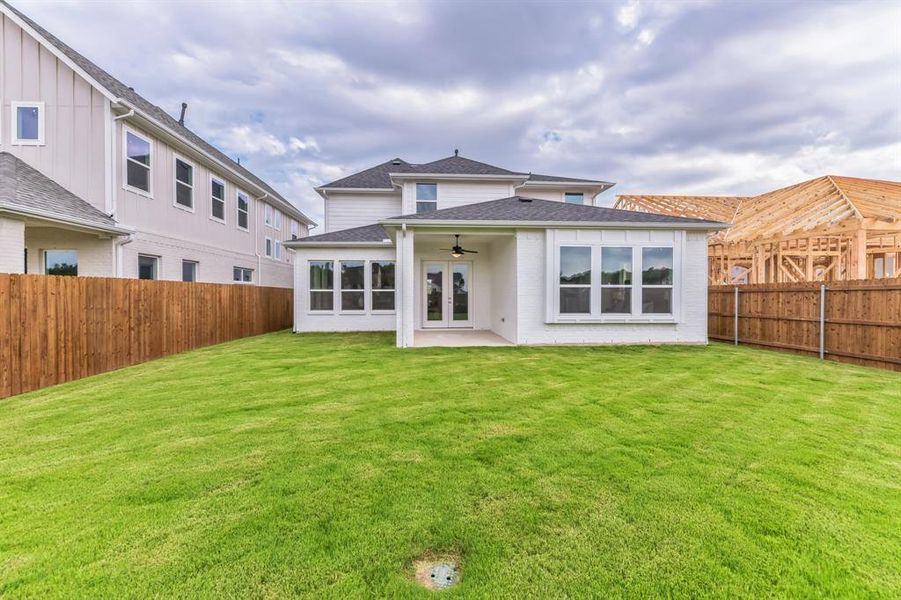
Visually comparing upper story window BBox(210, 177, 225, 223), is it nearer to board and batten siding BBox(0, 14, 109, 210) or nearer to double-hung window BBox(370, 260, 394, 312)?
board and batten siding BBox(0, 14, 109, 210)

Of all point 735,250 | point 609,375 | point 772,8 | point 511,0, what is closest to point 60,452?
point 609,375

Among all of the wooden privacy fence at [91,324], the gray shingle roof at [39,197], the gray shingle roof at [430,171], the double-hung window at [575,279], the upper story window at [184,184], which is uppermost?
the gray shingle roof at [430,171]

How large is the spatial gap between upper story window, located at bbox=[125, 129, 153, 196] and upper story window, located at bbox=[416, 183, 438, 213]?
7.90m

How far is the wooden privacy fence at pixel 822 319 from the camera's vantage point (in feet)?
23.1

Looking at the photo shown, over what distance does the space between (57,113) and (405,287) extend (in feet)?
29.9

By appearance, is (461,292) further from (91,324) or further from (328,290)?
(91,324)

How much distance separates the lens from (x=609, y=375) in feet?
20.5

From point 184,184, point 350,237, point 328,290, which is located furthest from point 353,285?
point 184,184

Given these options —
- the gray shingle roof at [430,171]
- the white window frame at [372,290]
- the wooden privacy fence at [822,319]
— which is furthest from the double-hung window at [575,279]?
the white window frame at [372,290]

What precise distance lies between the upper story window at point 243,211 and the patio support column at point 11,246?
7.89 metres

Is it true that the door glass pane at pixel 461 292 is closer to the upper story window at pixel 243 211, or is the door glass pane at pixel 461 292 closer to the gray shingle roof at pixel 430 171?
the gray shingle roof at pixel 430 171

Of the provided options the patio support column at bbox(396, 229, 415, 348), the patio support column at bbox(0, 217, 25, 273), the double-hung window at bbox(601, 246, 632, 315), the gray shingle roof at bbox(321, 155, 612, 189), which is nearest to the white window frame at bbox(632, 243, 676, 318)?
the double-hung window at bbox(601, 246, 632, 315)

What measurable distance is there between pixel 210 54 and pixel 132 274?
848 cm

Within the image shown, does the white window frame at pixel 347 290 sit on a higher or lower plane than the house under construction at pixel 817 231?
lower
